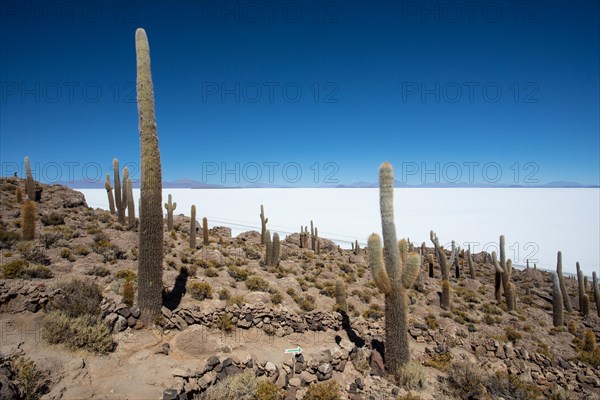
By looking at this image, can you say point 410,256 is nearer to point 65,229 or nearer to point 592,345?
point 592,345

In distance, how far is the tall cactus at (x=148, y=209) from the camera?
869cm

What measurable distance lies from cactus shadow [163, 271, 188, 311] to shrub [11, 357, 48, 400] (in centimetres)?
384

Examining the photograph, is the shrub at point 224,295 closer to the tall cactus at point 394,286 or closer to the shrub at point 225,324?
the shrub at point 225,324

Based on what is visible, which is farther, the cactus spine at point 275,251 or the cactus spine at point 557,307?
the cactus spine at point 275,251

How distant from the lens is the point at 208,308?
9.84 meters

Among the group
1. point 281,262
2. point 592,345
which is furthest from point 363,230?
point 592,345

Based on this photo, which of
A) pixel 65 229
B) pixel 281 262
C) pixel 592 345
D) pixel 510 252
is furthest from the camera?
pixel 510 252

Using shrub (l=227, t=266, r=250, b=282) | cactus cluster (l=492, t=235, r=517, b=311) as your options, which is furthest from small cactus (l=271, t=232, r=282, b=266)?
cactus cluster (l=492, t=235, r=517, b=311)

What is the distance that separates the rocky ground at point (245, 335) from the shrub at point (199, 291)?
50mm

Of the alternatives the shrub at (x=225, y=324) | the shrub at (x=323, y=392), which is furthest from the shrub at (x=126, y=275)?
the shrub at (x=323, y=392)

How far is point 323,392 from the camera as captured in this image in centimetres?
691

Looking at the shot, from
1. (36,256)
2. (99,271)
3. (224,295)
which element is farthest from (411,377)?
(36,256)

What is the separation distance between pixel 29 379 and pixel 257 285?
802 cm

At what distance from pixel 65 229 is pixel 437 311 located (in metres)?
18.8
